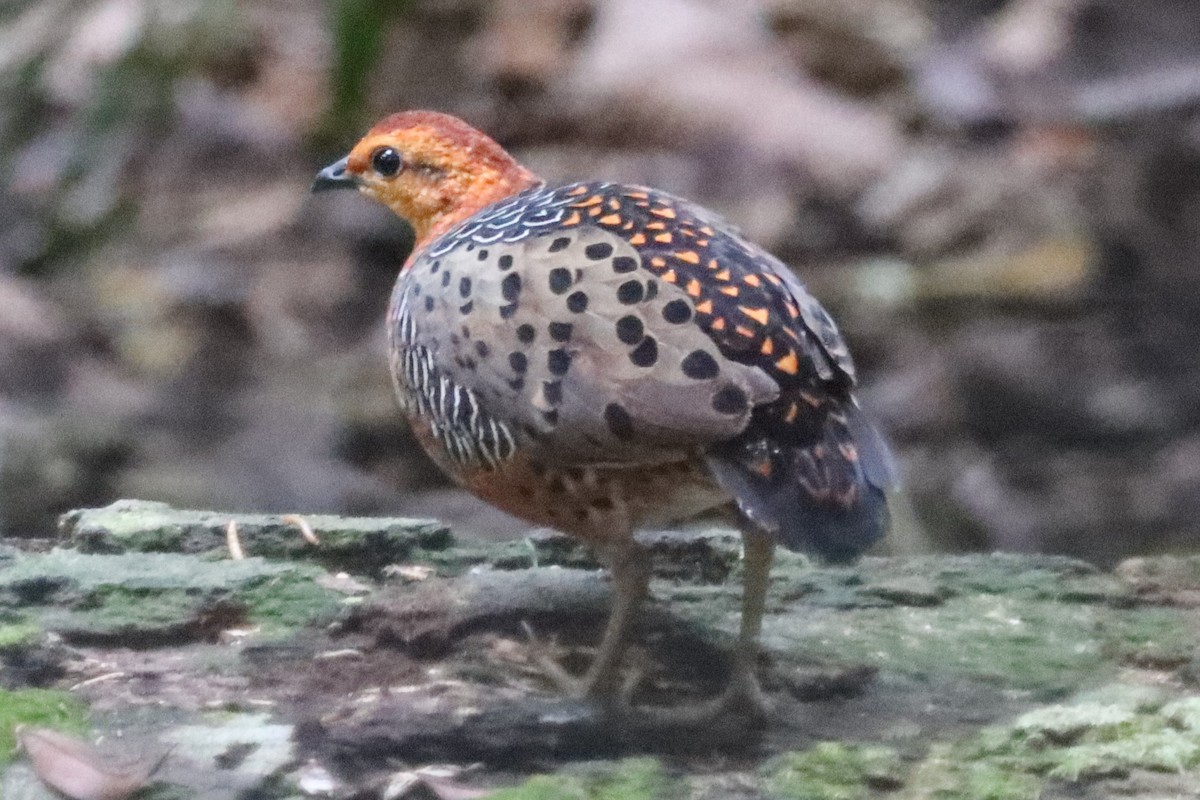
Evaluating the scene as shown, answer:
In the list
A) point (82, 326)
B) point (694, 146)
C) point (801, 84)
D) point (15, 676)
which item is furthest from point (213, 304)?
point (15, 676)

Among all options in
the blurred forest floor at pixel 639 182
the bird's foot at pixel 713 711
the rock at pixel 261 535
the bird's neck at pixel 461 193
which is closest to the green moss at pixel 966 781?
the bird's foot at pixel 713 711

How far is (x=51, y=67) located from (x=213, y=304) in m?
1.38

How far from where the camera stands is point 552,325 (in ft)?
13.1

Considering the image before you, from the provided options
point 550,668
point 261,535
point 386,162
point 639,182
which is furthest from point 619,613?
point 639,182

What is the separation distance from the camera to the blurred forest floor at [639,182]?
789 cm

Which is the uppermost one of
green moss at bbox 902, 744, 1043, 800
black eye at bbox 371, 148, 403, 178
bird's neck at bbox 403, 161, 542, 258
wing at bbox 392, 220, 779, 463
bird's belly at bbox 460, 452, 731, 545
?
black eye at bbox 371, 148, 403, 178

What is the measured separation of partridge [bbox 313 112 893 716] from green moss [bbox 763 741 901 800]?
0.73 feet

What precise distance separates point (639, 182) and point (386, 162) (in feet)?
14.3

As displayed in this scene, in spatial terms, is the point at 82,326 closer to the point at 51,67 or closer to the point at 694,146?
the point at 51,67

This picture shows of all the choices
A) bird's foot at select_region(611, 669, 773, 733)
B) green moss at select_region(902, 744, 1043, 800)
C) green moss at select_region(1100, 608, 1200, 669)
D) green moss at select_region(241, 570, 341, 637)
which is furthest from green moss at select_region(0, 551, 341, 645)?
green moss at select_region(1100, 608, 1200, 669)

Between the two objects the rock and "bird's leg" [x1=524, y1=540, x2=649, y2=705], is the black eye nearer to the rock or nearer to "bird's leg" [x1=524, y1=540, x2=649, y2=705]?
the rock

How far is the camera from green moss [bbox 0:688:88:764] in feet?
12.7

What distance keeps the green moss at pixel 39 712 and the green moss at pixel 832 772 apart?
1.34 m

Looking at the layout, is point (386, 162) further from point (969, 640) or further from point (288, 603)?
point (969, 640)
